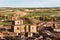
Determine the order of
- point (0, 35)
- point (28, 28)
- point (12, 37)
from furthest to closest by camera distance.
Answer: point (28, 28), point (0, 35), point (12, 37)

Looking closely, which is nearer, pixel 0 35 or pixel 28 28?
pixel 0 35

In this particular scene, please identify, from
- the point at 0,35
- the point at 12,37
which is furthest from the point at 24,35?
the point at 0,35

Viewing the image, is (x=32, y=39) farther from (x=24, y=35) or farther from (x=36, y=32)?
(x=36, y=32)

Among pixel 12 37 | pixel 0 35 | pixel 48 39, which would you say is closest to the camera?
pixel 48 39

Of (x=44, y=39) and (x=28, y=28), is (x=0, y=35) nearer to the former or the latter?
(x=28, y=28)

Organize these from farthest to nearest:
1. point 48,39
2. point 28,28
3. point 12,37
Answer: point 28,28
point 12,37
point 48,39

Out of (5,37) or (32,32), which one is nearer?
(5,37)

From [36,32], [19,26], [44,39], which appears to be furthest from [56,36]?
[19,26]

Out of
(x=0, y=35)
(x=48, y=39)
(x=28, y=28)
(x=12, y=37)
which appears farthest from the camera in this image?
(x=28, y=28)
